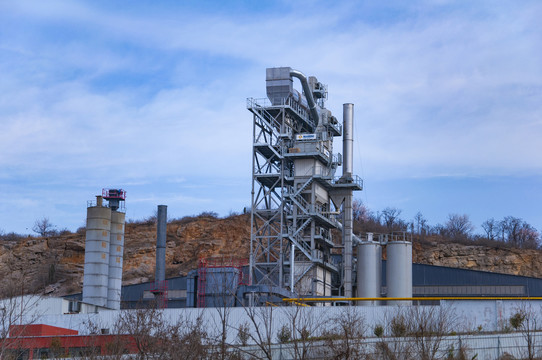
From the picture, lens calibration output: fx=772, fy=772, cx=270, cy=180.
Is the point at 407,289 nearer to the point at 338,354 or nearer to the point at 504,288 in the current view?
the point at 504,288

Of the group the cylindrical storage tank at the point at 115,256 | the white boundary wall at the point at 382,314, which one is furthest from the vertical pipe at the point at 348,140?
the white boundary wall at the point at 382,314

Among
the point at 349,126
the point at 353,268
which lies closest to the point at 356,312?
the point at 353,268

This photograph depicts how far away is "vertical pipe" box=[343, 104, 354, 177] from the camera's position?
61.3 meters

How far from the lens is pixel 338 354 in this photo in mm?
28484

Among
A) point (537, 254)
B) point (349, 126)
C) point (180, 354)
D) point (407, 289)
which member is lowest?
point (180, 354)

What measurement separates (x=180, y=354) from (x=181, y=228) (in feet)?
185

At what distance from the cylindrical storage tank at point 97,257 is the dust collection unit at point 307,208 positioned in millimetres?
11013

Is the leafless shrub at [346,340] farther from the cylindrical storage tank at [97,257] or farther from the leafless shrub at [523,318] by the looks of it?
the cylindrical storage tank at [97,257]

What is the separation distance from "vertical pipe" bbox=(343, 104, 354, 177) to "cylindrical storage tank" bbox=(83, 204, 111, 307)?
61.9 feet

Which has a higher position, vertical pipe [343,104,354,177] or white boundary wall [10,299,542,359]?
vertical pipe [343,104,354,177]

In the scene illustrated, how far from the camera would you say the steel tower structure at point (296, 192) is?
189ft

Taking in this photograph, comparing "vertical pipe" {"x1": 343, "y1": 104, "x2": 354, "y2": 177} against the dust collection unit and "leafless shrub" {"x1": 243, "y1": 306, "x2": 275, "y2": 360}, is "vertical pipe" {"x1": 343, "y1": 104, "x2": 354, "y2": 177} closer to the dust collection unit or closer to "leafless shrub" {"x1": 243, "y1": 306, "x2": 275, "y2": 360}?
the dust collection unit

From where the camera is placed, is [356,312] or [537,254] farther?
[537,254]

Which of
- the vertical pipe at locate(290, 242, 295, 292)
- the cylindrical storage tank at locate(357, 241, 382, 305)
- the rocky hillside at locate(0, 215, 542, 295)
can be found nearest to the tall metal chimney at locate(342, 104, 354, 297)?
the cylindrical storage tank at locate(357, 241, 382, 305)
